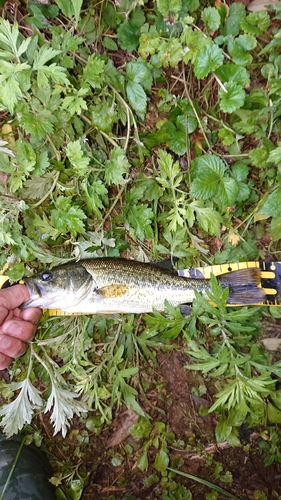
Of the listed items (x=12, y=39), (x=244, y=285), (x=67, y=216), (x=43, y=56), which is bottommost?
(x=244, y=285)

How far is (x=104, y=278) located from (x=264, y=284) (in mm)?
1210

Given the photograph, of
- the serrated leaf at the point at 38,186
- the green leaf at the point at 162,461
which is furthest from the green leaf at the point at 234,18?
the green leaf at the point at 162,461

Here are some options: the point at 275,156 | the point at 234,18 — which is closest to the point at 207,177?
the point at 275,156

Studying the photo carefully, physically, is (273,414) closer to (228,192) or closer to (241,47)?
(228,192)

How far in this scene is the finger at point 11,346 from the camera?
282 cm

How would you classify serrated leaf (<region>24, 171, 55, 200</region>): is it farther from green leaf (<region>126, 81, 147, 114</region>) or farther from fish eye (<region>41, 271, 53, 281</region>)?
green leaf (<region>126, 81, 147, 114</region>)

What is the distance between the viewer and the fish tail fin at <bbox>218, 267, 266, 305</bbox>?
2748mm

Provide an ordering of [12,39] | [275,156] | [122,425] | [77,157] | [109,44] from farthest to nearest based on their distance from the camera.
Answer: [122,425], [109,44], [77,157], [275,156], [12,39]

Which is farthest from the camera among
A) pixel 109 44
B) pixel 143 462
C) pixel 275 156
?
pixel 143 462

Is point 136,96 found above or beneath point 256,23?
A: beneath

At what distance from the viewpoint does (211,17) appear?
→ 8.65ft

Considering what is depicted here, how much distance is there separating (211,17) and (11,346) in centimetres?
281

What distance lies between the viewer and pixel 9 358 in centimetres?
301

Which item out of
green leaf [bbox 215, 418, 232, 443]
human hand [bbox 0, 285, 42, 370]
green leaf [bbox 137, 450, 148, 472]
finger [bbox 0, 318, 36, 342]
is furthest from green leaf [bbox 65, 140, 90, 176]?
green leaf [bbox 137, 450, 148, 472]
